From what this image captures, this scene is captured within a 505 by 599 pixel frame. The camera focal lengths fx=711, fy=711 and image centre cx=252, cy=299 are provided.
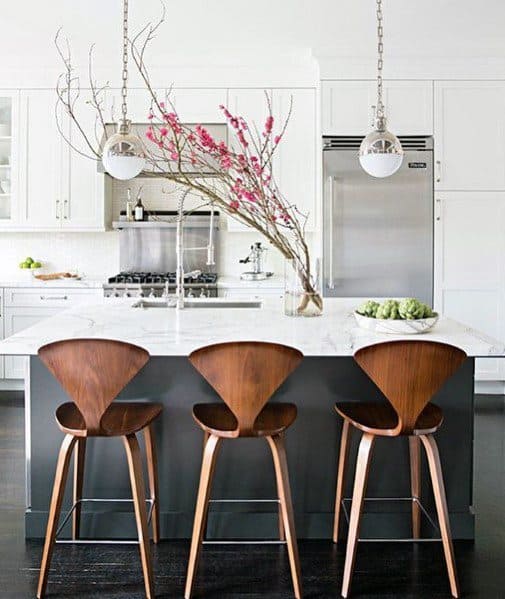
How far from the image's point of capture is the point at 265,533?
9.41ft

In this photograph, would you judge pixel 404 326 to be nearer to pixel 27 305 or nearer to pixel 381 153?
pixel 381 153

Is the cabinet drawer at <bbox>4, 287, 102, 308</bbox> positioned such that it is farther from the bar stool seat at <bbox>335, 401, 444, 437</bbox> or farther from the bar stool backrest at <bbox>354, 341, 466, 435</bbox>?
the bar stool backrest at <bbox>354, 341, 466, 435</bbox>

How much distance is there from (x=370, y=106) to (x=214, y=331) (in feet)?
9.86

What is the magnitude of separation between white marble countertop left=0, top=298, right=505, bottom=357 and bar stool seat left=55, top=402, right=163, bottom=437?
26cm

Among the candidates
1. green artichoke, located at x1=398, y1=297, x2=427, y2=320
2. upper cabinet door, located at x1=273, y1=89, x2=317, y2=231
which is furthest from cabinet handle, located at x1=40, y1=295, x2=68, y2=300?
green artichoke, located at x1=398, y1=297, x2=427, y2=320

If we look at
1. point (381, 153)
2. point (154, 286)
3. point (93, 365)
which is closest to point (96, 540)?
point (93, 365)

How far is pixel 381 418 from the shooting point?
8.39 ft

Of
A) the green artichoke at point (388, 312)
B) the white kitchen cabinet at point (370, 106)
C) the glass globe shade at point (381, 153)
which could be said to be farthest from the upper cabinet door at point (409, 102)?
the green artichoke at point (388, 312)

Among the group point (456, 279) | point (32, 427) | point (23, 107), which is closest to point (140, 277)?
point (23, 107)

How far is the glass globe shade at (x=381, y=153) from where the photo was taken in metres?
3.19

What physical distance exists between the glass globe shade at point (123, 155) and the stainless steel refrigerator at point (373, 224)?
2237 millimetres

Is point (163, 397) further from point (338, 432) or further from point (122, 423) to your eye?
point (338, 432)

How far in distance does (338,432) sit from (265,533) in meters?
0.50

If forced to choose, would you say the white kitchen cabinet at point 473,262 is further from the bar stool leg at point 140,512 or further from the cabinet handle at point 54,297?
the bar stool leg at point 140,512
